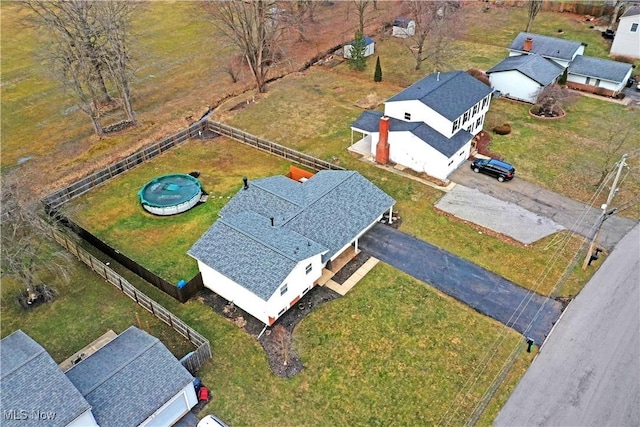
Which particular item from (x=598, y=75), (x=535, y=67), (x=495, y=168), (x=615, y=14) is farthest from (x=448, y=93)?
(x=615, y=14)

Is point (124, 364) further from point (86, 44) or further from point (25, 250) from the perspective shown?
point (86, 44)

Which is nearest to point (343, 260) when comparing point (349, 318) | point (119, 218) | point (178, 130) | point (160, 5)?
point (349, 318)

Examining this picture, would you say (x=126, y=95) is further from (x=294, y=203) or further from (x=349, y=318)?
(x=349, y=318)

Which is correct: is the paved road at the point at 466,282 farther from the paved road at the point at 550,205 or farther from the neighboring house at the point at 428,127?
the neighboring house at the point at 428,127

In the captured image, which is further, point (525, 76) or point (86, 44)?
point (525, 76)

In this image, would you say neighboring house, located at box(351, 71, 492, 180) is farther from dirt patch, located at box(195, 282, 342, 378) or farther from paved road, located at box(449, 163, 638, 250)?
dirt patch, located at box(195, 282, 342, 378)

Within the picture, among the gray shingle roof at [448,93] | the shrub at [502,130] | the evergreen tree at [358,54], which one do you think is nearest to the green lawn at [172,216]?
the gray shingle roof at [448,93]

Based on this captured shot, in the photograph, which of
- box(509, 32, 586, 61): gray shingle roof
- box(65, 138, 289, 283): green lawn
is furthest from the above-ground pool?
box(509, 32, 586, 61): gray shingle roof
